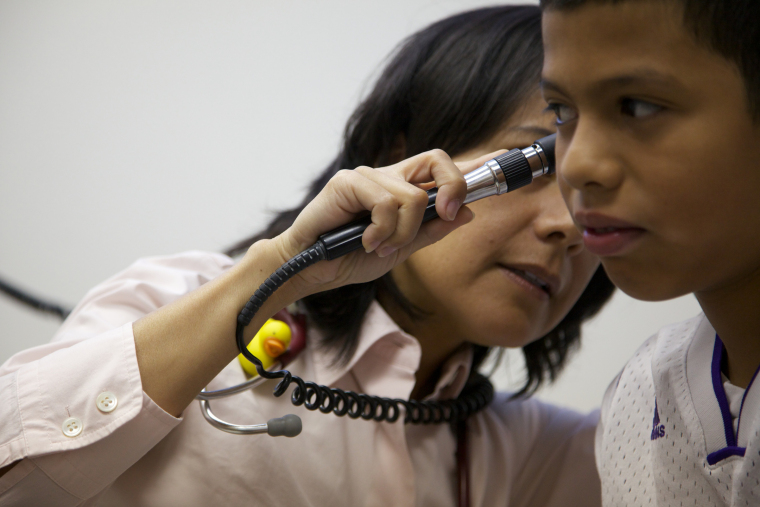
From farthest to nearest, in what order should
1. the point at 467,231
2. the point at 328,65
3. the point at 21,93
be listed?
the point at 328,65
the point at 21,93
the point at 467,231

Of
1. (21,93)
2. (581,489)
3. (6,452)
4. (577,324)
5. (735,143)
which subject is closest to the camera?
(735,143)

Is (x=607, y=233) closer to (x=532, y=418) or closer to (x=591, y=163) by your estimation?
(x=591, y=163)

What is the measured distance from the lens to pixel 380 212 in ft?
1.91

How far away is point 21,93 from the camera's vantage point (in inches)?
49.2

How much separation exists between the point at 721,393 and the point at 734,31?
1.05 feet

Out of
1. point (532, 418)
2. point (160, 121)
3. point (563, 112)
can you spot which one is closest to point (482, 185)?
point (563, 112)

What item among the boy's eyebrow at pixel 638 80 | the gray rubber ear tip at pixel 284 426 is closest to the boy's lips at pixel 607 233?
the boy's eyebrow at pixel 638 80

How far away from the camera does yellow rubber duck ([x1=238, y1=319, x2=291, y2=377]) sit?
31.1 inches

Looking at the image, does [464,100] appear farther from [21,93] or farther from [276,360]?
[21,93]

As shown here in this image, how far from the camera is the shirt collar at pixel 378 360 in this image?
2.77 feet

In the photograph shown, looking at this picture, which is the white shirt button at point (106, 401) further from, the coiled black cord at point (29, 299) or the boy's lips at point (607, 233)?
the coiled black cord at point (29, 299)

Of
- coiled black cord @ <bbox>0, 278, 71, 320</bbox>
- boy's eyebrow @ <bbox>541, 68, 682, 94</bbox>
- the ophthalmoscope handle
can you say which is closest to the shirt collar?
the ophthalmoscope handle

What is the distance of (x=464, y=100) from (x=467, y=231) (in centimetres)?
20

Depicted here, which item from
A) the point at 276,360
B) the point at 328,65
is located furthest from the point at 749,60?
the point at 328,65
